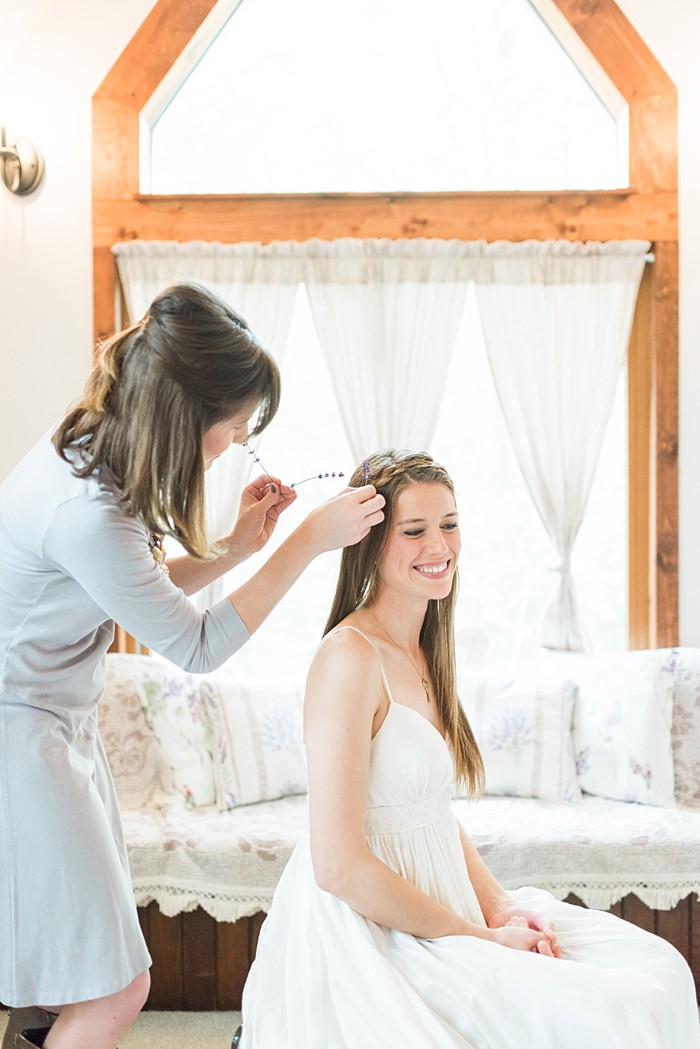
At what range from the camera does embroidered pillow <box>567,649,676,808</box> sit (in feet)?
10.5

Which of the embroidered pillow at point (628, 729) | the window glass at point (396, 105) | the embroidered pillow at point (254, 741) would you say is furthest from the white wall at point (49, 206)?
the embroidered pillow at point (628, 729)

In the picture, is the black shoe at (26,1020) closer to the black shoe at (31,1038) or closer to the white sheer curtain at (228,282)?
the black shoe at (31,1038)

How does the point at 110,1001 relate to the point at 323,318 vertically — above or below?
below

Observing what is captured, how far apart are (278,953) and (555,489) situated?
2390 mm

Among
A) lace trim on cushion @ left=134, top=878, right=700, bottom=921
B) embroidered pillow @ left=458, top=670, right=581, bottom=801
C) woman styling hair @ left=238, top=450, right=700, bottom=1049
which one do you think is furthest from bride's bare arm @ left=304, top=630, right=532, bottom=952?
embroidered pillow @ left=458, top=670, right=581, bottom=801

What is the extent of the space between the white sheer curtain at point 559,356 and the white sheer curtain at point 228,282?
0.70 meters

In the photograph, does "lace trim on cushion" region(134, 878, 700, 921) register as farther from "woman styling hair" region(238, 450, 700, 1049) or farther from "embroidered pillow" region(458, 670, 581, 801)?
"woman styling hair" region(238, 450, 700, 1049)

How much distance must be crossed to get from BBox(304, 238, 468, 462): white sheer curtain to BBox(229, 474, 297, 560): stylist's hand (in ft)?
5.98

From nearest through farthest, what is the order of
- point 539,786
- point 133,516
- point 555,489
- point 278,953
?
point 133,516 < point 278,953 < point 539,786 < point 555,489

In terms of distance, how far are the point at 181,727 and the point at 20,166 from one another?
80.4 inches

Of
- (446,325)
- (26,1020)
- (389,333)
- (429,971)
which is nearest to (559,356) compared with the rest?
(446,325)

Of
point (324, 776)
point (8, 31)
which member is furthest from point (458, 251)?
point (324, 776)

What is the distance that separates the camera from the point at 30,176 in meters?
3.67

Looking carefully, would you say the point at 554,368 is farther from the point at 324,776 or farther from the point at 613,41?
the point at 324,776
